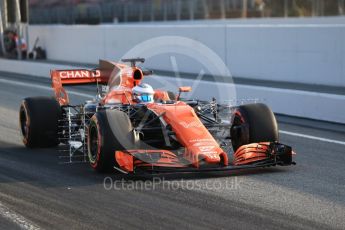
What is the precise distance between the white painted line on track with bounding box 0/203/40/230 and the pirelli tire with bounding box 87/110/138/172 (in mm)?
1548

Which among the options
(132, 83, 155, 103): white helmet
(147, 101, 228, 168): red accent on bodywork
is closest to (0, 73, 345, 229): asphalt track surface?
(147, 101, 228, 168): red accent on bodywork

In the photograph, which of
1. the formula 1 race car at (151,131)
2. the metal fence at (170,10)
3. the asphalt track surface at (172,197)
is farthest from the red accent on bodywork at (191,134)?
the metal fence at (170,10)

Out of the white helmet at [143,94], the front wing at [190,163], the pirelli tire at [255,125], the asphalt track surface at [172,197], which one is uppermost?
the white helmet at [143,94]

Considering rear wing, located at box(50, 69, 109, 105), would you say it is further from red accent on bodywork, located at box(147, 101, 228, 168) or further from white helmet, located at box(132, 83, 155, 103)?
red accent on bodywork, located at box(147, 101, 228, 168)

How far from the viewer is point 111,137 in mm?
8539

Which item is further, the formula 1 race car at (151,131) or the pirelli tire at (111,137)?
the pirelli tire at (111,137)

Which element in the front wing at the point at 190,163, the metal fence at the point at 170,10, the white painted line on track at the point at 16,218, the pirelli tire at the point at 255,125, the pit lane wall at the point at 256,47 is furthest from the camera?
the metal fence at the point at 170,10

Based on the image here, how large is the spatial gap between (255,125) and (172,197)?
198 centimetres

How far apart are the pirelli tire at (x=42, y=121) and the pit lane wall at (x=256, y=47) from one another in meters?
8.29

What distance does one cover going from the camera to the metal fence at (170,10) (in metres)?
27.8

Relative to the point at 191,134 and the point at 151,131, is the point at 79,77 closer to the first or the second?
the point at 151,131

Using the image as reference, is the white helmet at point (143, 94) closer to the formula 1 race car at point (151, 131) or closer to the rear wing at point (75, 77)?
the formula 1 race car at point (151, 131)

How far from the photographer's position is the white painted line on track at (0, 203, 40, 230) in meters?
6.63

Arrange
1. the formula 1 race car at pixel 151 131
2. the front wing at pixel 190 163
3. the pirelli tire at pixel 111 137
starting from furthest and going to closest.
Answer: the pirelli tire at pixel 111 137, the formula 1 race car at pixel 151 131, the front wing at pixel 190 163
